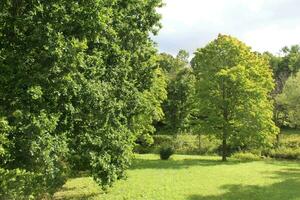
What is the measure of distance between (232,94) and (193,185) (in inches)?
658

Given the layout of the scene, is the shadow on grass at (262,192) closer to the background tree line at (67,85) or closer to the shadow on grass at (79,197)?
the shadow on grass at (79,197)

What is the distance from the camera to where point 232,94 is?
40.3 meters

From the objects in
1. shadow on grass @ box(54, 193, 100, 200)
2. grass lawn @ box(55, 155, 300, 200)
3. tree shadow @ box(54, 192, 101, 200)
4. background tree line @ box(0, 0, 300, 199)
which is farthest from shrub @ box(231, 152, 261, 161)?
shadow on grass @ box(54, 193, 100, 200)

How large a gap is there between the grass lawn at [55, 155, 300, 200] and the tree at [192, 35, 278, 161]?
5979mm

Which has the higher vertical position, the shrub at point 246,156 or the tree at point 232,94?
the tree at point 232,94

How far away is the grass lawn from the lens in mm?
22922

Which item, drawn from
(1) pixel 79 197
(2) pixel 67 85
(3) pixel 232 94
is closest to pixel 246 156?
(3) pixel 232 94

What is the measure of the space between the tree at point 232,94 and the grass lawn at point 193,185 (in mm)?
5979

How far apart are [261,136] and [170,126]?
29824 mm

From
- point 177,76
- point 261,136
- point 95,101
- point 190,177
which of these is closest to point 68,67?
point 95,101

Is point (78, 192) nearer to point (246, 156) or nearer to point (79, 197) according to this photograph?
point (79, 197)

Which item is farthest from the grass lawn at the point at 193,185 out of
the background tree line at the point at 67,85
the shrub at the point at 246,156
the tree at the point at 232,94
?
the shrub at the point at 246,156

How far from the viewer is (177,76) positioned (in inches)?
2862

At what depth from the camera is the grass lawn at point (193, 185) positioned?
22.9 m
